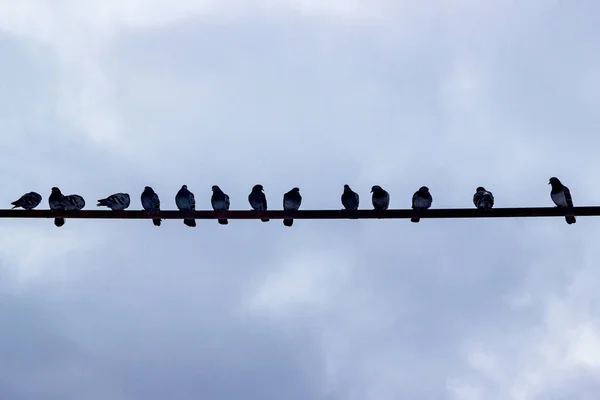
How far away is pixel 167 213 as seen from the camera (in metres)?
10.6

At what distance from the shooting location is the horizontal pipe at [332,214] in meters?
10.1

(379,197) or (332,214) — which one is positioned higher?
(379,197)

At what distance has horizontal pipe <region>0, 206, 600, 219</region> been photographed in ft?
33.2

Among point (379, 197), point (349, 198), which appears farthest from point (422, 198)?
point (349, 198)

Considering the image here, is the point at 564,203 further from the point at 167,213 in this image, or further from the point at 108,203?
the point at 108,203

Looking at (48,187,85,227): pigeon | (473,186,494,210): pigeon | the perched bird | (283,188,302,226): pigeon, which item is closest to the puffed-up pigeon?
the perched bird

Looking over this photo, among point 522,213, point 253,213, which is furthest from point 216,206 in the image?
point 522,213

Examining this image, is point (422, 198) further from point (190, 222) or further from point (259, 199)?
point (190, 222)

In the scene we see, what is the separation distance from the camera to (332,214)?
10477 mm

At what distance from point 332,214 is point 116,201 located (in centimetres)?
630

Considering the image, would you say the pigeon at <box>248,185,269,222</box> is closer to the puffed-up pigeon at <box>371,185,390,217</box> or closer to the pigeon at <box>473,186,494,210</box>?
the puffed-up pigeon at <box>371,185,390,217</box>

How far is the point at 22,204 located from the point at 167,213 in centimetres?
578

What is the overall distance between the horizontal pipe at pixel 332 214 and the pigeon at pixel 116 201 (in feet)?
11.0

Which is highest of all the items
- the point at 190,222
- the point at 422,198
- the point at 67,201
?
the point at 422,198
